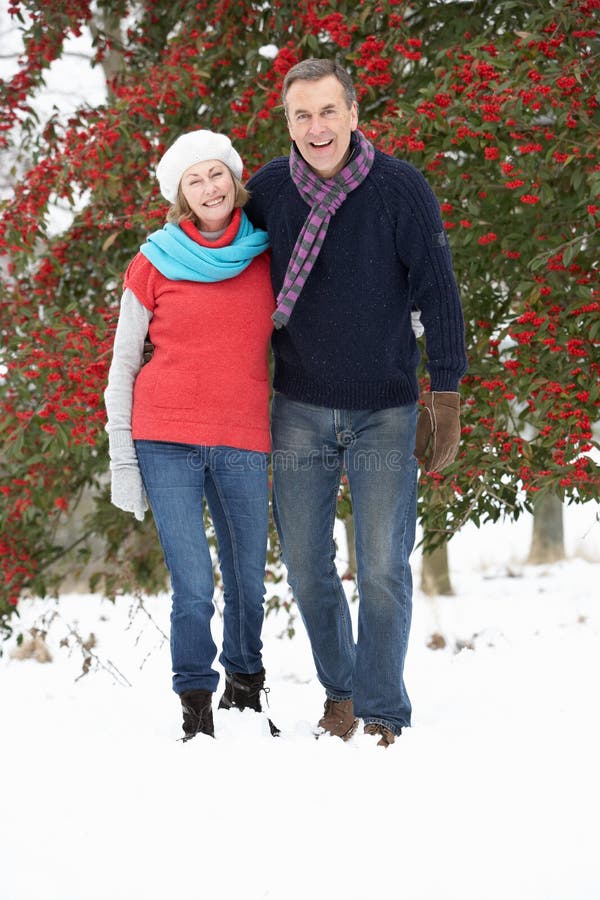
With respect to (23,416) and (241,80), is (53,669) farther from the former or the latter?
(241,80)

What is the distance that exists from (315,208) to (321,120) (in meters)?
0.25

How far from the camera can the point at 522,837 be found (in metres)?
2.24

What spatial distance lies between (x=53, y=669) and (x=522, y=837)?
413cm

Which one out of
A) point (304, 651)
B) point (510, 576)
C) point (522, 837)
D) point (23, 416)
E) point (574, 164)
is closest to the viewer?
point (522, 837)

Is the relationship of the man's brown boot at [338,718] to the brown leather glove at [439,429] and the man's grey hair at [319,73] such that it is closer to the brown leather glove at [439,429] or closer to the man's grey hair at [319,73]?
the brown leather glove at [439,429]

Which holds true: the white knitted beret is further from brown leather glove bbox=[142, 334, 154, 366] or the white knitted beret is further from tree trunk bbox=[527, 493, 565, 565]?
tree trunk bbox=[527, 493, 565, 565]

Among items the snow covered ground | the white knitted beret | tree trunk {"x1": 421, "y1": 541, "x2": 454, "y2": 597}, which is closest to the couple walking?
the white knitted beret

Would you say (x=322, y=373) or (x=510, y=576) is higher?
(x=322, y=373)

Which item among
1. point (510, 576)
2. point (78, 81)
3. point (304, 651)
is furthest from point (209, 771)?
point (78, 81)

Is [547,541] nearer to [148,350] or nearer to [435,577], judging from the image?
[435,577]

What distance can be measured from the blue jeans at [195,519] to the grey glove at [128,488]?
28mm

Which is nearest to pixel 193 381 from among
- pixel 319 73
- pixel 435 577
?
pixel 319 73

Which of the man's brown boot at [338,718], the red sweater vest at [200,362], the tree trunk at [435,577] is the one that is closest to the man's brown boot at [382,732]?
the man's brown boot at [338,718]

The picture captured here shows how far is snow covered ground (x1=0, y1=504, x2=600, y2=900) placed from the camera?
6.91ft
